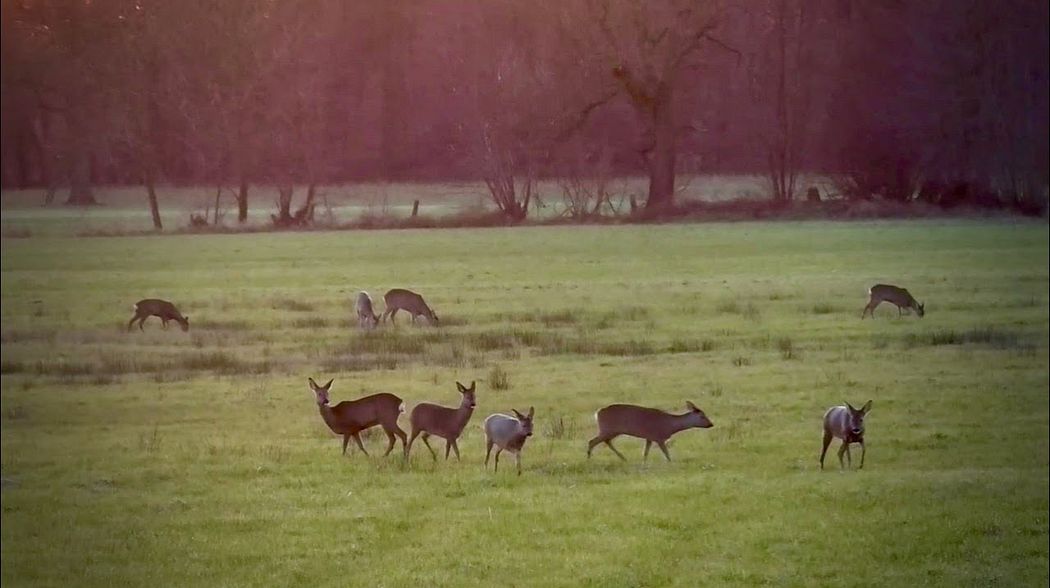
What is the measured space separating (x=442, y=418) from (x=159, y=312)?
1207 mm

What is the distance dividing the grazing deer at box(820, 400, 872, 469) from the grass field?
10cm

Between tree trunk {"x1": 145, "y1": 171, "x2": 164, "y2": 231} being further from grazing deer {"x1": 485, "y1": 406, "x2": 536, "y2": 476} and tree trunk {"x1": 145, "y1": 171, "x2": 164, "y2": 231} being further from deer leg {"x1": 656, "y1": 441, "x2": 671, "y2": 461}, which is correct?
deer leg {"x1": 656, "y1": 441, "x2": 671, "y2": 461}

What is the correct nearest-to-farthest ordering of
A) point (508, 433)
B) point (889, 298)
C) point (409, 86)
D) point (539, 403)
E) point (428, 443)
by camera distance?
1. point (508, 433)
2. point (428, 443)
3. point (539, 403)
4. point (409, 86)
5. point (889, 298)

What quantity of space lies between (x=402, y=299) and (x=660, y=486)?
121 centimetres

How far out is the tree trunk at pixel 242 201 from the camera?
4867mm

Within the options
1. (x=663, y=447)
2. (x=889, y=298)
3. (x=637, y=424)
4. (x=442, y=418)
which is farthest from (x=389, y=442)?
(x=889, y=298)

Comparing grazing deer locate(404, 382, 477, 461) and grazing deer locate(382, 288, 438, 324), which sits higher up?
grazing deer locate(382, 288, 438, 324)

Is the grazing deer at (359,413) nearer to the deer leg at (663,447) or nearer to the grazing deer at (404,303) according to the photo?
the grazing deer at (404,303)

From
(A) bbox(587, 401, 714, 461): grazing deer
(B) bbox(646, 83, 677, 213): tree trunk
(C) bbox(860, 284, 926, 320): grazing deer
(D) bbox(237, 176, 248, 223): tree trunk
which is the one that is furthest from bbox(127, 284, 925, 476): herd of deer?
(B) bbox(646, 83, 677, 213): tree trunk

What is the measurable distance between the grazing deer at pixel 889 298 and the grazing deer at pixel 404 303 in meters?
1.84

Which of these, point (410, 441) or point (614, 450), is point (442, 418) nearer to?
point (410, 441)

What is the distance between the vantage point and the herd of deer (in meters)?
4.53

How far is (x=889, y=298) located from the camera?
17.0 feet

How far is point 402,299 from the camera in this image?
4746 mm
